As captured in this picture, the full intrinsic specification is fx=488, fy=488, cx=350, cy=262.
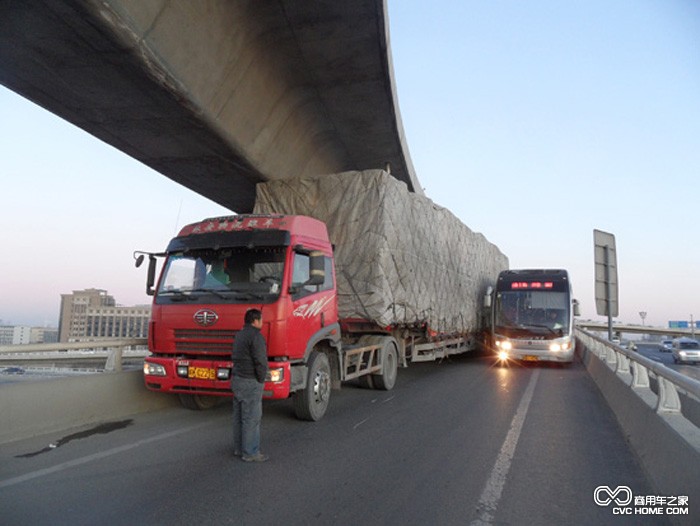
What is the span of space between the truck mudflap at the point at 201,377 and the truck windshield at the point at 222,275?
82 cm

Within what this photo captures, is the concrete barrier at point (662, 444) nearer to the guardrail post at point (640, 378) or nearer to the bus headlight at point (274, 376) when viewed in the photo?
the guardrail post at point (640, 378)

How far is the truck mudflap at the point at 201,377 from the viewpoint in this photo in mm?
5941

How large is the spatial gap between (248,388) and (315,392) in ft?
6.39

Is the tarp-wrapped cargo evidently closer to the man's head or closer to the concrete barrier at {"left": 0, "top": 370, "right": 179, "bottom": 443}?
the concrete barrier at {"left": 0, "top": 370, "right": 179, "bottom": 443}

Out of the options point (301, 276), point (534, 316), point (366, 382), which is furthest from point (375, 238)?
point (534, 316)

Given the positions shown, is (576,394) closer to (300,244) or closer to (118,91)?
(300,244)

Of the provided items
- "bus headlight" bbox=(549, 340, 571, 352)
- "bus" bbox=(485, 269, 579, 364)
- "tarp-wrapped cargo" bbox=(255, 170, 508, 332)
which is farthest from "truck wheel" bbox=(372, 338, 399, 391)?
"bus headlight" bbox=(549, 340, 571, 352)

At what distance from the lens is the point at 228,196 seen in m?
14.1

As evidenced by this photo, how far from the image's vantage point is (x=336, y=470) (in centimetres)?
478

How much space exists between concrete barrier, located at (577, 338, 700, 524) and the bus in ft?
24.6

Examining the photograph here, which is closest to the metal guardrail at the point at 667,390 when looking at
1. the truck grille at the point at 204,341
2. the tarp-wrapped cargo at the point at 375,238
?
the tarp-wrapped cargo at the point at 375,238

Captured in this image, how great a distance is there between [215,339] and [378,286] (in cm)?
373

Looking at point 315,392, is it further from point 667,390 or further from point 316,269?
point 667,390

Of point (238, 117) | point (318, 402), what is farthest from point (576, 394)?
point (238, 117)
